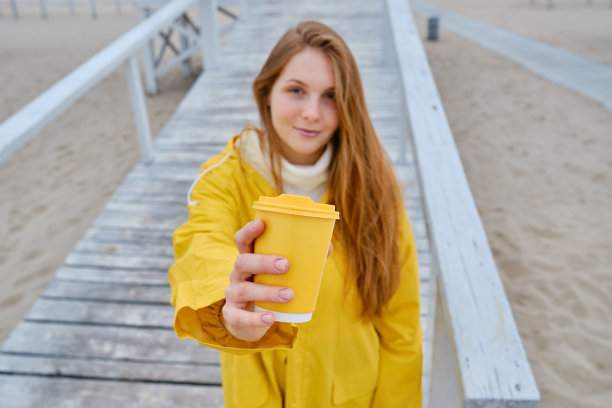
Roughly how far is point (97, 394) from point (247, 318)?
177 centimetres

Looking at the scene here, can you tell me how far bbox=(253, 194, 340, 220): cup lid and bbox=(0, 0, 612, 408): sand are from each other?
104 inches

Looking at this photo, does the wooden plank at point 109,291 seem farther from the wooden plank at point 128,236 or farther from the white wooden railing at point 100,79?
the white wooden railing at point 100,79

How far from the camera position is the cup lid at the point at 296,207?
30.9 inches

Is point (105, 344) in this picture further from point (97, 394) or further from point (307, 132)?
point (307, 132)

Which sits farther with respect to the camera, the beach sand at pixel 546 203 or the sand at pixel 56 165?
the sand at pixel 56 165

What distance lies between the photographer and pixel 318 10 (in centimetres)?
759

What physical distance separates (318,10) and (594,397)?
249 inches

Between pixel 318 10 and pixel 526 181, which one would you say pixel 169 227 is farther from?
pixel 318 10

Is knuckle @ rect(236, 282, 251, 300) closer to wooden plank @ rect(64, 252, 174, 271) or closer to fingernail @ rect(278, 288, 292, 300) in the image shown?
fingernail @ rect(278, 288, 292, 300)

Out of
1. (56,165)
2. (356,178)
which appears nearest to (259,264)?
(356,178)

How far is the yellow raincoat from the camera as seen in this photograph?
1.37m

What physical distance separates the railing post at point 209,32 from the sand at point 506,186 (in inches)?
65.7

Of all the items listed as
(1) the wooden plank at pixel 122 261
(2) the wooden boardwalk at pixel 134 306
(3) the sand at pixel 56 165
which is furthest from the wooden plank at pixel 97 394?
(3) the sand at pixel 56 165

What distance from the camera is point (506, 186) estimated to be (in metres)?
5.44
